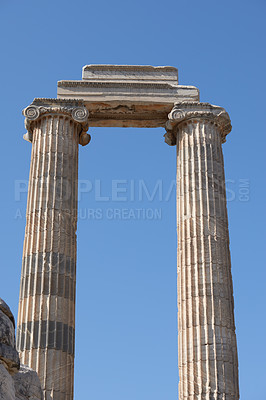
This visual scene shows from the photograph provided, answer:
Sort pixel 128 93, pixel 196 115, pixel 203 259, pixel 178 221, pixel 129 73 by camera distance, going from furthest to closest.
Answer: pixel 129 73, pixel 128 93, pixel 196 115, pixel 178 221, pixel 203 259

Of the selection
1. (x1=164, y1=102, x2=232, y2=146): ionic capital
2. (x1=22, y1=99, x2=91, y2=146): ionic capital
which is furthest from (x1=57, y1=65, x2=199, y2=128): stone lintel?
(x1=164, y1=102, x2=232, y2=146): ionic capital

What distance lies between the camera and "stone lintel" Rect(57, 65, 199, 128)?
30.6 meters

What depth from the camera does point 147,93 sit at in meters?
30.7

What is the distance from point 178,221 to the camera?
28359 millimetres

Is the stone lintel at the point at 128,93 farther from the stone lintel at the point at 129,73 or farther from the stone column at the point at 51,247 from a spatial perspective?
the stone column at the point at 51,247

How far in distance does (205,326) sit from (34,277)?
20.3ft

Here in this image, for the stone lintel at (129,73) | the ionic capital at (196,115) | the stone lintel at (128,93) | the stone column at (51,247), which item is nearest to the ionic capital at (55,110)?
the stone column at (51,247)

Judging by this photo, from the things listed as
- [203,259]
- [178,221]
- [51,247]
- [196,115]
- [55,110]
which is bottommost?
[203,259]

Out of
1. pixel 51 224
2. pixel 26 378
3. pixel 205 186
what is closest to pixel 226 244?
pixel 205 186

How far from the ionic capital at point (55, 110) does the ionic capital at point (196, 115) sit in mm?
3429

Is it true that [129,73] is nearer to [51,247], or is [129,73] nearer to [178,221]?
[178,221]

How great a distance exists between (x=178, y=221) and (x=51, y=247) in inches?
191

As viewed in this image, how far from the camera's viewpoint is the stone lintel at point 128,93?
3062 centimetres

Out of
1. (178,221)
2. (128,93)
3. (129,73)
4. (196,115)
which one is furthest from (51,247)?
(129,73)
